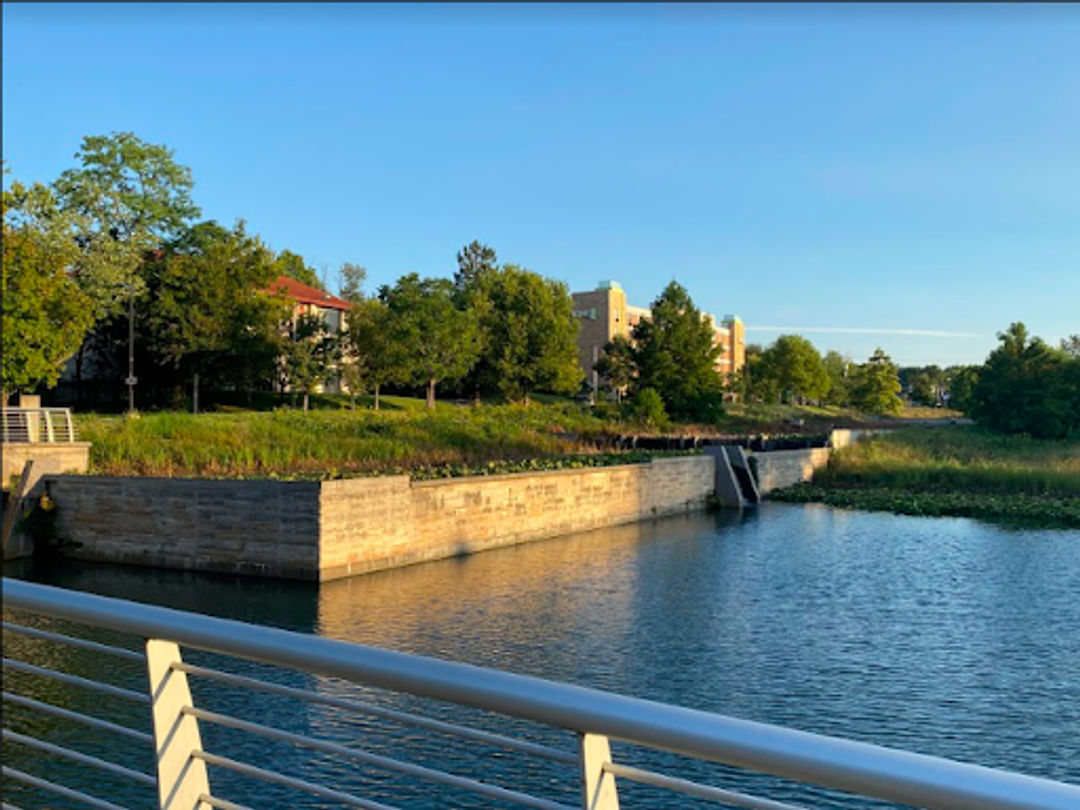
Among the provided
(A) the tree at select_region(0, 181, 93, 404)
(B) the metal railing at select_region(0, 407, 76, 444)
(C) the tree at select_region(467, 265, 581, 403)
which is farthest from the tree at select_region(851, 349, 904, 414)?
(B) the metal railing at select_region(0, 407, 76, 444)

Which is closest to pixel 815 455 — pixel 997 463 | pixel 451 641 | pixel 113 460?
pixel 997 463

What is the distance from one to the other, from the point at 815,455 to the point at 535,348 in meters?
22.2

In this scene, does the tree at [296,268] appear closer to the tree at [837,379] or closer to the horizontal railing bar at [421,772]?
the tree at [837,379]

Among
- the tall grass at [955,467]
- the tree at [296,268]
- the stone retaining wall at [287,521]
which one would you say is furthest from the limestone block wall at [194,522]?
the tree at [296,268]

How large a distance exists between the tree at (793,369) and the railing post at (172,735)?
74.6m

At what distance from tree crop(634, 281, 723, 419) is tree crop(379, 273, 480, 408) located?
8763mm

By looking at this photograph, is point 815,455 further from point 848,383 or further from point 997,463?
point 848,383

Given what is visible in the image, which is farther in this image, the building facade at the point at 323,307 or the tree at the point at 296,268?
the tree at the point at 296,268

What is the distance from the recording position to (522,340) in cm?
5294

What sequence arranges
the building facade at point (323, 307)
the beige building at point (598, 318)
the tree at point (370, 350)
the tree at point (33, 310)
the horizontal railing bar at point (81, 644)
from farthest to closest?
the beige building at point (598, 318) → the building facade at point (323, 307) → the tree at point (370, 350) → the tree at point (33, 310) → the horizontal railing bar at point (81, 644)

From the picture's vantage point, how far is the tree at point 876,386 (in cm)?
7812

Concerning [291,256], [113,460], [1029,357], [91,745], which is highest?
[291,256]

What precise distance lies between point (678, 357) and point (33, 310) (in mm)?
31954

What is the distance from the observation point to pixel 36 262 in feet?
80.8
